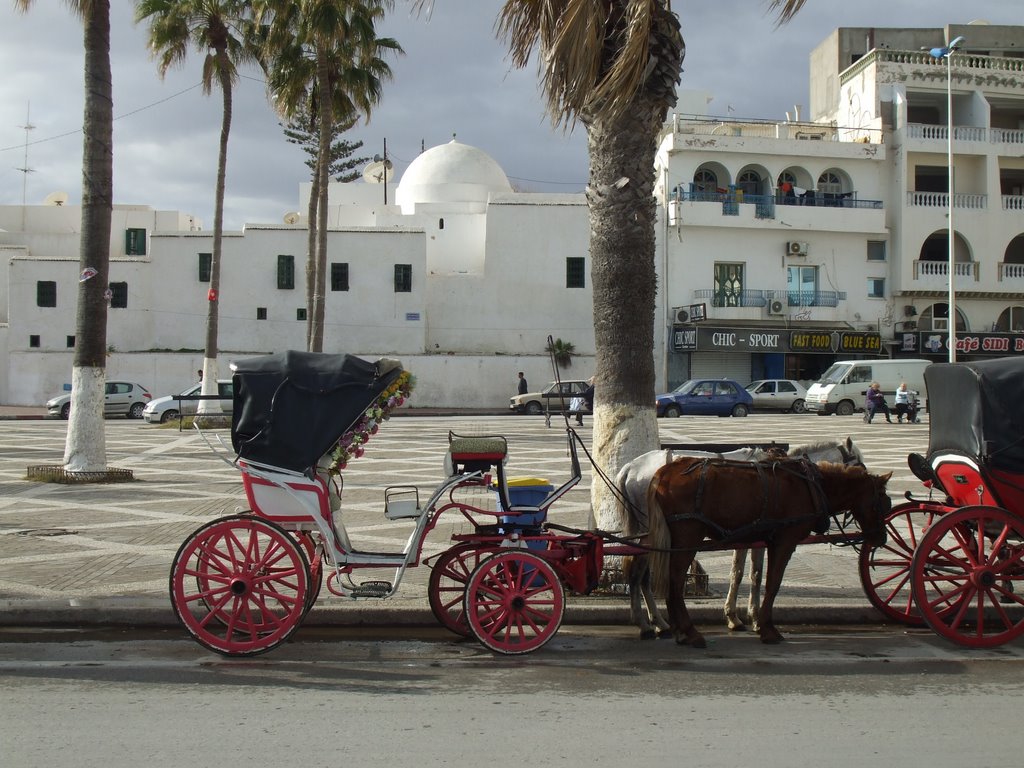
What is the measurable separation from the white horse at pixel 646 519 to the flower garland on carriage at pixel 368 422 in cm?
176

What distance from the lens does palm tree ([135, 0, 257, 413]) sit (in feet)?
89.5

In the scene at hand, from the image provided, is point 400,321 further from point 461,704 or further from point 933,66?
point 461,704

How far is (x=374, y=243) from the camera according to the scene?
4434cm

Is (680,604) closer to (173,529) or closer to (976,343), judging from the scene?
(173,529)

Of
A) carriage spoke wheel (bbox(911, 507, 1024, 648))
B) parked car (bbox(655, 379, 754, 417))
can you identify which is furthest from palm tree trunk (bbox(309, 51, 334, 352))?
carriage spoke wheel (bbox(911, 507, 1024, 648))

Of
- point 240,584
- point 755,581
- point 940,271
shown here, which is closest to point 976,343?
point 940,271

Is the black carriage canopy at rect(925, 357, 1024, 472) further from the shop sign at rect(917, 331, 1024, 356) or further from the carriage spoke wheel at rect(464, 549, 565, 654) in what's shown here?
the shop sign at rect(917, 331, 1024, 356)

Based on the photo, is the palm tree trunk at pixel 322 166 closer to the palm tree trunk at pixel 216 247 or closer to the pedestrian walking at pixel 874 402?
the palm tree trunk at pixel 216 247

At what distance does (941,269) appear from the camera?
45.6 m

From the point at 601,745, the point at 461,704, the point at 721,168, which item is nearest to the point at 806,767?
the point at 601,745

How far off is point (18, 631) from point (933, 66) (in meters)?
47.7

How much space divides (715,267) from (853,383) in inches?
420

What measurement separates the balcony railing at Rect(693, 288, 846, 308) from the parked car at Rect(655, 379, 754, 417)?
8.80m

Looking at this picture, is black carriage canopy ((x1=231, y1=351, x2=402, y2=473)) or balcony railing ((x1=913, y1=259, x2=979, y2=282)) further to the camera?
balcony railing ((x1=913, y1=259, x2=979, y2=282))
